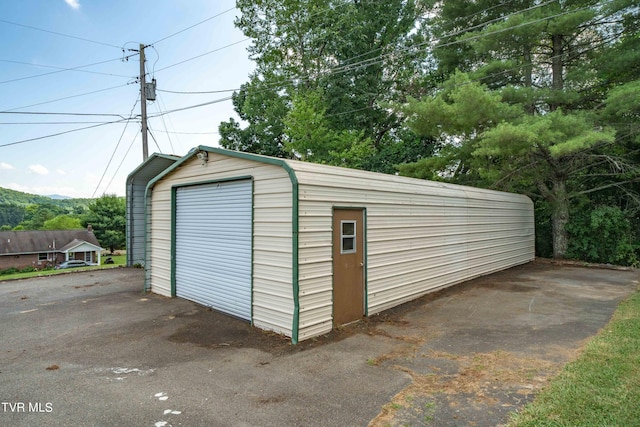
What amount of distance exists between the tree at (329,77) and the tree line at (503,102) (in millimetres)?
90

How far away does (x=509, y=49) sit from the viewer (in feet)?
40.8

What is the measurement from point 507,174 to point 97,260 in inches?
1628

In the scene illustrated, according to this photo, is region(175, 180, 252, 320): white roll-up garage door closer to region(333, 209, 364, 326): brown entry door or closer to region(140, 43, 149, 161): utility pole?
region(333, 209, 364, 326): brown entry door

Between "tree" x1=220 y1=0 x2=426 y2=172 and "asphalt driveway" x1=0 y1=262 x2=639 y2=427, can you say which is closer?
"asphalt driveway" x1=0 y1=262 x2=639 y2=427

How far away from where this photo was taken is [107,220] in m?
39.5

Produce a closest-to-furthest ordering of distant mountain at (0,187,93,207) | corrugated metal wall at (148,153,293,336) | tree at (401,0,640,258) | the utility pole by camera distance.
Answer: corrugated metal wall at (148,153,293,336) → tree at (401,0,640,258) → the utility pole → distant mountain at (0,187,93,207)

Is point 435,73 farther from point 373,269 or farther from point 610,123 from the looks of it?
point 373,269

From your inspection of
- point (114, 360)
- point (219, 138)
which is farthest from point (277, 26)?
point (114, 360)

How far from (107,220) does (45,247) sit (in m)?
6.29

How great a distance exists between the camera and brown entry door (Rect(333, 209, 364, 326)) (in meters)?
5.24

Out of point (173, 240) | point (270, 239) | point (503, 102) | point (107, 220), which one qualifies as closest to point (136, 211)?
point (173, 240)

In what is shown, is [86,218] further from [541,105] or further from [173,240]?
[541,105]

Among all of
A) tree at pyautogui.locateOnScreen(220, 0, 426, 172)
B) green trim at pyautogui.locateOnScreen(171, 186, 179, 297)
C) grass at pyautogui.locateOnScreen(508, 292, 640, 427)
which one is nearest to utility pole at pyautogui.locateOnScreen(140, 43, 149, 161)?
tree at pyautogui.locateOnScreen(220, 0, 426, 172)

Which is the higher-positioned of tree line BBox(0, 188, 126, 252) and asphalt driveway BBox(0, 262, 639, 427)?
tree line BBox(0, 188, 126, 252)
